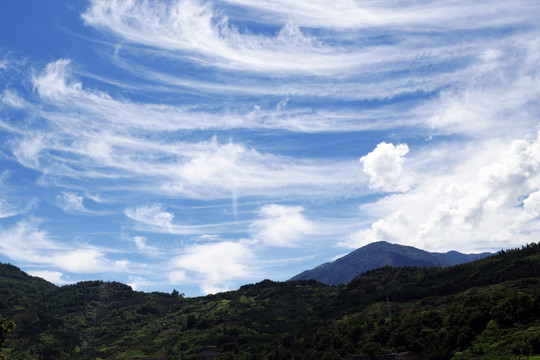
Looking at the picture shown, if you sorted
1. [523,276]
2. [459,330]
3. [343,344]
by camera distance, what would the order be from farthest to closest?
[523,276]
[343,344]
[459,330]


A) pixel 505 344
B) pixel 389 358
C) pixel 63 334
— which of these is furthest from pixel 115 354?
pixel 505 344

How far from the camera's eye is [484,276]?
137 meters

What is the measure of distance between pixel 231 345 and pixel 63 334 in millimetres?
93896

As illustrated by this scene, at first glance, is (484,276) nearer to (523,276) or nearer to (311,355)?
(523,276)

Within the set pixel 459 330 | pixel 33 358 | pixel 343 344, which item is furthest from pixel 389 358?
pixel 33 358

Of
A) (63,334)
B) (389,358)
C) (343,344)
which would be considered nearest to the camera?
(389,358)

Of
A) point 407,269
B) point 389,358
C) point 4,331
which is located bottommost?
point 389,358

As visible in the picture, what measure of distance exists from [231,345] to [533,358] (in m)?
117

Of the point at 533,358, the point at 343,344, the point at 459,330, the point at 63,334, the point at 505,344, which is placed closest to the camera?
the point at 533,358

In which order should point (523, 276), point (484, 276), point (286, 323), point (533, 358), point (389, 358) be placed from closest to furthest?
point (533, 358) < point (389, 358) < point (523, 276) < point (484, 276) < point (286, 323)

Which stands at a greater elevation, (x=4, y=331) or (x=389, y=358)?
(x=4, y=331)

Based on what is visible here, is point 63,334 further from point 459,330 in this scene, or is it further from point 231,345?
point 459,330

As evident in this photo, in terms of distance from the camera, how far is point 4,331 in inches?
1383

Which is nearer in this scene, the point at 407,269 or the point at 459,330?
the point at 459,330
